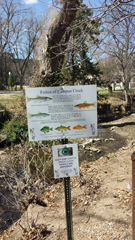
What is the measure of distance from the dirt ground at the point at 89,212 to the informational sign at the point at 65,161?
1.12 meters

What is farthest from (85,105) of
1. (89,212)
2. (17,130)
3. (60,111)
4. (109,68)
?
(109,68)

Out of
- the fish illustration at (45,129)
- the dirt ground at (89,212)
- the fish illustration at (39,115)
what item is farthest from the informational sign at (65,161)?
the dirt ground at (89,212)

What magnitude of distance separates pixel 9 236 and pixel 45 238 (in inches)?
31.3

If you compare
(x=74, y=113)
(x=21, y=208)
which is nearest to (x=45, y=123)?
(x=74, y=113)

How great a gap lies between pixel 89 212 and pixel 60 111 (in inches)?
84.7

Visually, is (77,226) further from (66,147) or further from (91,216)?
(66,147)

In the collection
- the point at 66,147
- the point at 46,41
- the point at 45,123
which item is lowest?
the point at 66,147

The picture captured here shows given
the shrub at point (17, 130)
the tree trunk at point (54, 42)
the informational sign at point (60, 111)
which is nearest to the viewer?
the informational sign at point (60, 111)

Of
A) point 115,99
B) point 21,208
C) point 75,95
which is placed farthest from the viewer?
point 115,99

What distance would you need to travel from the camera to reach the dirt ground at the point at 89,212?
10.3 feet

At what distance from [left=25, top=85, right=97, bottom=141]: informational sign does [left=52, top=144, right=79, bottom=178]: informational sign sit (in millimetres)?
162

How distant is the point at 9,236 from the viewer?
354 centimetres

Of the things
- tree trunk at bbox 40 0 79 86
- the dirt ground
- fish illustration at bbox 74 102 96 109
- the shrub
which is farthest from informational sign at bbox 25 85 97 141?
the shrub

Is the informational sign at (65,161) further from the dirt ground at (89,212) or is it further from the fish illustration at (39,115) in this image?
the dirt ground at (89,212)
